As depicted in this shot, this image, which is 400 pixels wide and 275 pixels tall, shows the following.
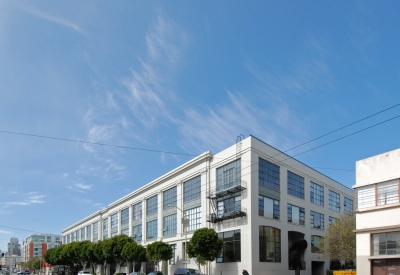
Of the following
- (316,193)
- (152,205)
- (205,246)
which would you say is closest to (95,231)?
(152,205)

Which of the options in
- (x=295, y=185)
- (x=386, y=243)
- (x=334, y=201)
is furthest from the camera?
(x=334, y=201)

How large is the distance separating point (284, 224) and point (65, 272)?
48.2m

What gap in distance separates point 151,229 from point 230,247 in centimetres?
2239

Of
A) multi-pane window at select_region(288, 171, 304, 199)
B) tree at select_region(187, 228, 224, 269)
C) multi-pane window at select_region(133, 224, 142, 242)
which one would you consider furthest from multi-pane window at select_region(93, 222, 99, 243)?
tree at select_region(187, 228, 224, 269)

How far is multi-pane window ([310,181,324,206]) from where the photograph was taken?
55.2m

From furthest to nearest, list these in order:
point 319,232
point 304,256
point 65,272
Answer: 1. point 65,272
2. point 319,232
3. point 304,256

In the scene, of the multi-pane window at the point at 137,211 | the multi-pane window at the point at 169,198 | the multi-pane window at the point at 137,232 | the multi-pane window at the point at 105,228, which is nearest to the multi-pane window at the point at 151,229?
the multi-pane window at the point at 137,232

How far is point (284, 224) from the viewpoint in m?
47.9

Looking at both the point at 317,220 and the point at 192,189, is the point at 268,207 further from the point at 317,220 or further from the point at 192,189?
the point at 317,220

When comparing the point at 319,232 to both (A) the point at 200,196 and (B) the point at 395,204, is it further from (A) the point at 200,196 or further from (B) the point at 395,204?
(B) the point at 395,204

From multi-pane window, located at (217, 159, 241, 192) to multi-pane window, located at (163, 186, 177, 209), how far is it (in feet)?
38.2

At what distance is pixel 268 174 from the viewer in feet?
153

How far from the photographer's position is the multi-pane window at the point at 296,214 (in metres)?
49.5

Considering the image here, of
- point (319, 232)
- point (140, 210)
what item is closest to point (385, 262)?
point (319, 232)
